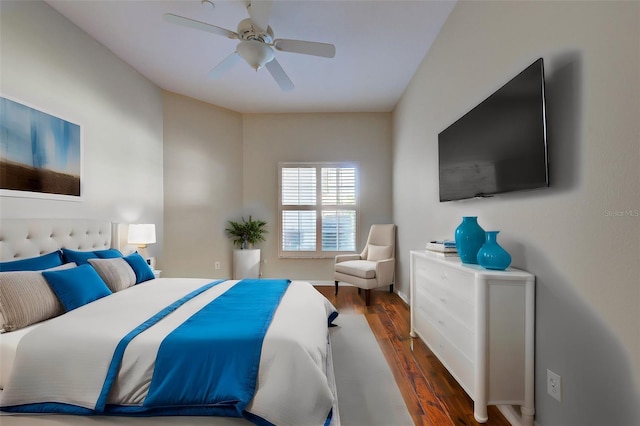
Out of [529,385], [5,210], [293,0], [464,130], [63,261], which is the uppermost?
[293,0]

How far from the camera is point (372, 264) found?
13.5 ft

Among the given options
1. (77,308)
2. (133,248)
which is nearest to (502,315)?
(77,308)

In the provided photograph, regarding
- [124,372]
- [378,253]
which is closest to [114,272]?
[124,372]

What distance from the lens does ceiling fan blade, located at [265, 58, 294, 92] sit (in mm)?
2727

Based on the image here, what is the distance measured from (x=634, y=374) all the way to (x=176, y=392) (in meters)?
1.89

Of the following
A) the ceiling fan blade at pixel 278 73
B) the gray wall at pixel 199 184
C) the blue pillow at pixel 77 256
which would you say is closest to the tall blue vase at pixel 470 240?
the ceiling fan blade at pixel 278 73

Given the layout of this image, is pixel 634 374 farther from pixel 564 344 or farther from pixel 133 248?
pixel 133 248

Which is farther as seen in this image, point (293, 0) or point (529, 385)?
point (293, 0)

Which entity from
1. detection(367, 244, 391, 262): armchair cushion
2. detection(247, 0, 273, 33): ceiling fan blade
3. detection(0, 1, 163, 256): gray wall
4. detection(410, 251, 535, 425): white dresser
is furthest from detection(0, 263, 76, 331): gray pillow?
detection(367, 244, 391, 262): armchair cushion

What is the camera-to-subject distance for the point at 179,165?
14.3 ft

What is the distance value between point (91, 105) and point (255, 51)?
1873 mm

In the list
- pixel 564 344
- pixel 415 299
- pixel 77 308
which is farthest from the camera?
pixel 415 299

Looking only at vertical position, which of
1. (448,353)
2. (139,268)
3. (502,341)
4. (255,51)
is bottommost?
(448,353)

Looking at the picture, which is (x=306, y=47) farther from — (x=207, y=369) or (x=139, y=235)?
(x=139, y=235)
